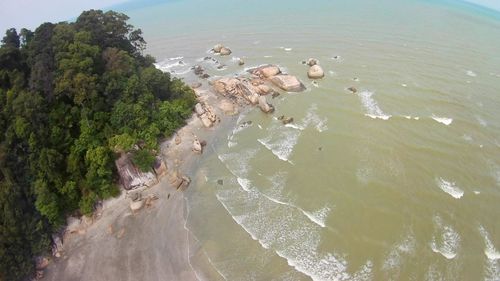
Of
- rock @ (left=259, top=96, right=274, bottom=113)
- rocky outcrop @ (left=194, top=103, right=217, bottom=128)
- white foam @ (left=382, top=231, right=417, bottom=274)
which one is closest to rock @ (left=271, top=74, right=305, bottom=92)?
rock @ (left=259, top=96, right=274, bottom=113)

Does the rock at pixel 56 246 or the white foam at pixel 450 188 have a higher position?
the white foam at pixel 450 188

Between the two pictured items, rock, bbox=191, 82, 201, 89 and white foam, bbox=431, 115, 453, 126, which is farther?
rock, bbox=191, 82, 201, 89

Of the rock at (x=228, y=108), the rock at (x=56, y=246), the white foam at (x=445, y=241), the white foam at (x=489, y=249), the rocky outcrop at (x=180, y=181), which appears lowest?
the rock at (x=56, y=246)

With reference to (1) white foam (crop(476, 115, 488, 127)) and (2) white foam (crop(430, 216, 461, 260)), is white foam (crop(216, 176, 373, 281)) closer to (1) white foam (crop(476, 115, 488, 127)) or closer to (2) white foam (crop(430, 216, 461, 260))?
(2) white foam (crop(430, 216, 461, 260))

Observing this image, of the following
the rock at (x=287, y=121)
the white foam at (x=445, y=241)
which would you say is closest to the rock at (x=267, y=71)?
the rock at (x=287, y=121)

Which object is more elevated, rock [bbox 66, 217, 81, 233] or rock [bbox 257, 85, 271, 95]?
rock [bbox 257, 85, 271, 95]

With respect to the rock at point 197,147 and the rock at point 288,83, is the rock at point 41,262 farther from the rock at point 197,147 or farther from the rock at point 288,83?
the rock at point 288,83
